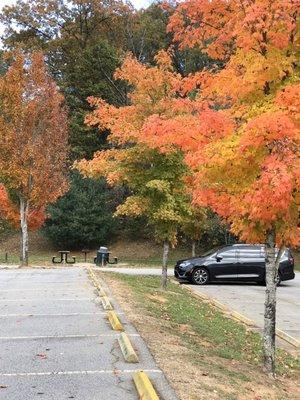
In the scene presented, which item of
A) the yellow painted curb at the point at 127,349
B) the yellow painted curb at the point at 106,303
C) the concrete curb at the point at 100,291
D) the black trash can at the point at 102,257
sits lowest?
the yellow painted curb at the point at 127,349

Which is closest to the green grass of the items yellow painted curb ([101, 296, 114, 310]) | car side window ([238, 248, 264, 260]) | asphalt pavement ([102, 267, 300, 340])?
yellow painted curb ([101, 296, 114, 310])

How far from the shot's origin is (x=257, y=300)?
15.1 meters

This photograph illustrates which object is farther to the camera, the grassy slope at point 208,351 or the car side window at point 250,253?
the car side window at point 250,253

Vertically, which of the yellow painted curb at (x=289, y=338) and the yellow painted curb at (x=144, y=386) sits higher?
the yellow painted curb at (x=144, y=386)

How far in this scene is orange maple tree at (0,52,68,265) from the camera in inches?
940

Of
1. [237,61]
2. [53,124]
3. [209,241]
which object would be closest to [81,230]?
[209,241]

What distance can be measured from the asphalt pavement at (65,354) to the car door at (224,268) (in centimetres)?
888

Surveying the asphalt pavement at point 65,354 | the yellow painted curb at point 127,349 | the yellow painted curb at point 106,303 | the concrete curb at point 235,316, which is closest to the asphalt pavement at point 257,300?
the concrete curb at point 235,316

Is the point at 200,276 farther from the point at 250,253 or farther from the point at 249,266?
the point at 250,253

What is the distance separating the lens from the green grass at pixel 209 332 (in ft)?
24.6

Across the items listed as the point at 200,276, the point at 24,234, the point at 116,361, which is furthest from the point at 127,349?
the point at 24,234

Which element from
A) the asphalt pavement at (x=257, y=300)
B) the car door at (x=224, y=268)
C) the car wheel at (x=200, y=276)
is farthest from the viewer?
the car door at (x=224, y=268)

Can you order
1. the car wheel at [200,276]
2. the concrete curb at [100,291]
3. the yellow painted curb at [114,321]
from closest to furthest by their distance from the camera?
1. the yellow painted curb at [114,321]
2. the concrete curb at [100,291]
3. the car wheel at [200,276]

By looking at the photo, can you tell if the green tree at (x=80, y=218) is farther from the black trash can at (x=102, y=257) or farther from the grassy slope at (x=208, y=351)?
the grassy slope at (x=208, y=351)
